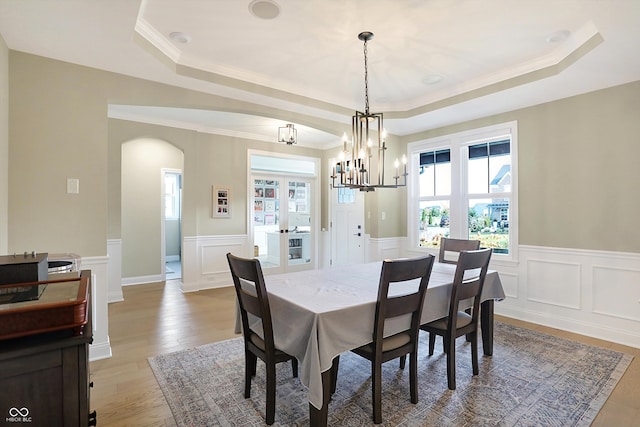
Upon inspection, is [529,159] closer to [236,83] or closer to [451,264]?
[451,264]

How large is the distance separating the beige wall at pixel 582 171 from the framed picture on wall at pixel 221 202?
4256mm

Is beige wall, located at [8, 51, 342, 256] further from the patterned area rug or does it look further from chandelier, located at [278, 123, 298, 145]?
chandelier, located at [278, 123, 298, 145]

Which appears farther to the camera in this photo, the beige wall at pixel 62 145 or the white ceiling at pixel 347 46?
the beige wall at pixel 62 145

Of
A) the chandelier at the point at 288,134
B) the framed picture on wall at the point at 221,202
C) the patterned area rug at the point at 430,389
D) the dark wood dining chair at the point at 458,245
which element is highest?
the chandelier at the point at 288,134

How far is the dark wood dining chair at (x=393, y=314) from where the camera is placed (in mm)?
1853

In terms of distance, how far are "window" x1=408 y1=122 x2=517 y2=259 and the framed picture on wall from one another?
119 inches

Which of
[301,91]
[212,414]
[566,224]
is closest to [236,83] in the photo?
[301,91]

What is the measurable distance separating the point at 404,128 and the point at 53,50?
13.7 ft

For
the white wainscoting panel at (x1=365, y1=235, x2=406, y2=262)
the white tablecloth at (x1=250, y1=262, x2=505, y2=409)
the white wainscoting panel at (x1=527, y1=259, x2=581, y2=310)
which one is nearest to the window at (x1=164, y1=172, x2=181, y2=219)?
the white wainscoting panel at (x1=365, y1=235, x2=406, y2=262)

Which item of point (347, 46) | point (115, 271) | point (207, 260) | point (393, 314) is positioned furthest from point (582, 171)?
point (115, 271)

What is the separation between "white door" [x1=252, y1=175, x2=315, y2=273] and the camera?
5.89 metres

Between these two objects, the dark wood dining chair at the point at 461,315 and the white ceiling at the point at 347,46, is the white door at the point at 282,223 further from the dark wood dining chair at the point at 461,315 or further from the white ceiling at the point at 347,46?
the dark wood dining chair at the point at 461,315

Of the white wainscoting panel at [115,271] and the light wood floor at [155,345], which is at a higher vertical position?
the white wainscoting panel at [115,271]
